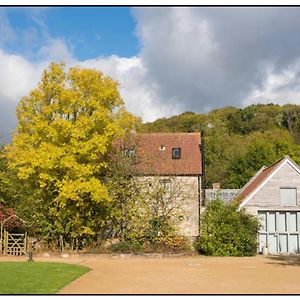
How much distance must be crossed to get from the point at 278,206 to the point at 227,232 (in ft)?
16.0

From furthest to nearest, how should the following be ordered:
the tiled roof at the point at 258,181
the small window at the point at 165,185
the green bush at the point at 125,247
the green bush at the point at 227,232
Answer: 1. the tiled roof at the point at 258,181
2. the small window at the point at 165,185
3. the green bush at the point at 227,232
4. the green bush at the point at 125,247

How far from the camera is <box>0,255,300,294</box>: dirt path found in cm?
1414

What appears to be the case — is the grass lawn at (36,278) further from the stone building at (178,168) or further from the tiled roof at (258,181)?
the tiled roof at (258,181)

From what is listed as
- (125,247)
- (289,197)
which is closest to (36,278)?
(125,247)

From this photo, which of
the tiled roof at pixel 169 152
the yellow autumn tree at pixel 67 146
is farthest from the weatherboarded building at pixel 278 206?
the yellow autumn tree at pixel 67 146

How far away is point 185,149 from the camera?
36875 millimetres

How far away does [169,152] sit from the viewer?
36.6 metres

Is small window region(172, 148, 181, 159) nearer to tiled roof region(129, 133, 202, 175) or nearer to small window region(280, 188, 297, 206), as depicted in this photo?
tiled roof region(129, 133, 202, 175)

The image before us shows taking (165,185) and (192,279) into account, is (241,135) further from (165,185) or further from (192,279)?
(192,279)

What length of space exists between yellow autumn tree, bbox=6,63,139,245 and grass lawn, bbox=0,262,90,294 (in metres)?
6.45

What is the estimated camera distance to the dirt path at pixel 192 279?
1414cm

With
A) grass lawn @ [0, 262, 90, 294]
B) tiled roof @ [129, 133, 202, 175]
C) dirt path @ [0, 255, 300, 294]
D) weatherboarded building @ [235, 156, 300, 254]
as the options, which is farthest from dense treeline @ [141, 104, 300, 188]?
grass lawn @ [0, 262, 90, 294]

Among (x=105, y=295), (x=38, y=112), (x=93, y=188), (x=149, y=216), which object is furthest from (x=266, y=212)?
(x=105, y=295)

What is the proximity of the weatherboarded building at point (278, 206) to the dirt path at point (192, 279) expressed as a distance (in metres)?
6.35
